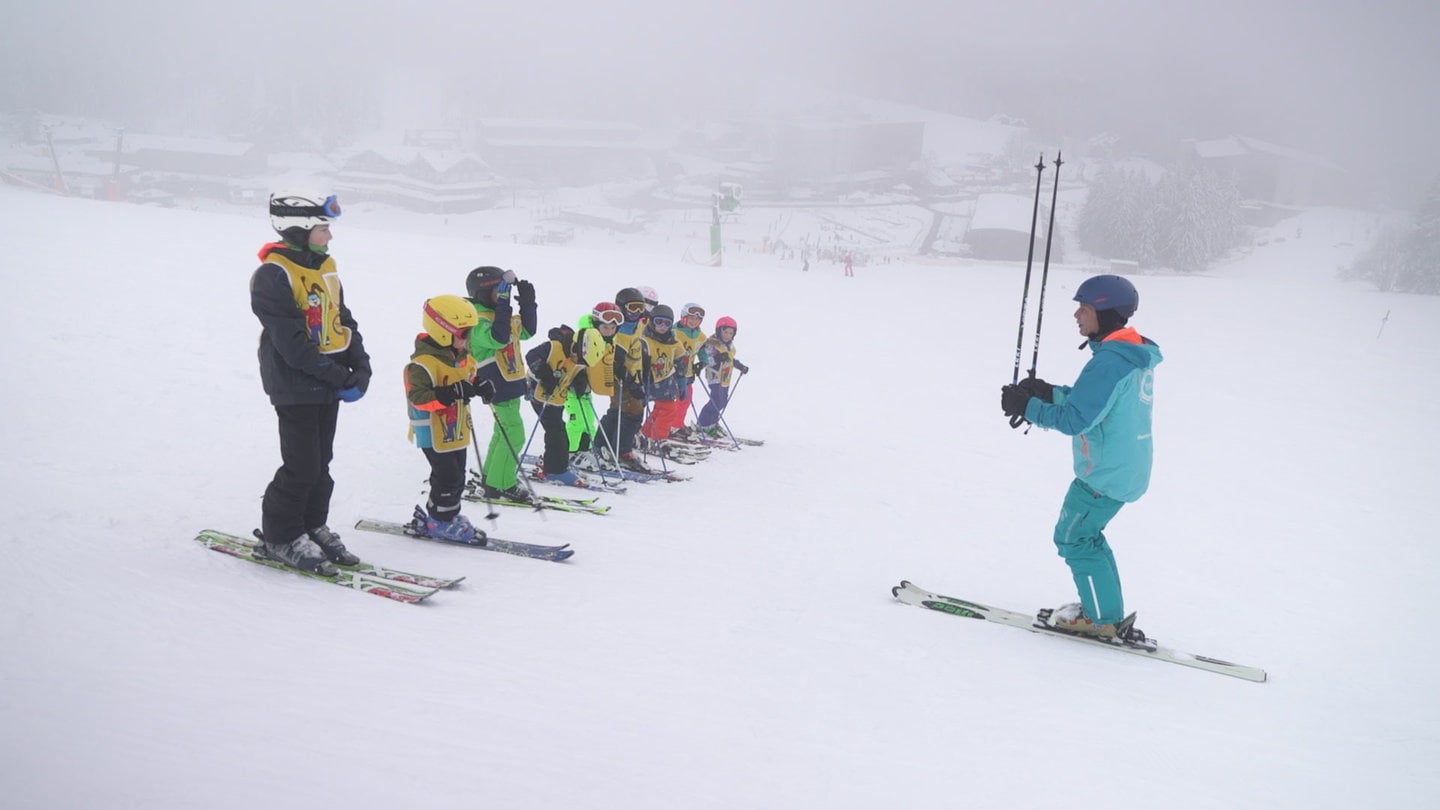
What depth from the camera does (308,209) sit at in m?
3.40

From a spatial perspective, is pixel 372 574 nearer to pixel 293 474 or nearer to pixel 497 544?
pixel 293 474

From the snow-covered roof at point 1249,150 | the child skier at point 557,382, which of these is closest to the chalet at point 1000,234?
the snow-covered roof at point 1249,150

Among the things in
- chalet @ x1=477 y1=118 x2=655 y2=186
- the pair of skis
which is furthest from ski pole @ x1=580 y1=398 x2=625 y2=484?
chalet @ x1=477 y1=118 x2=655 y2=186

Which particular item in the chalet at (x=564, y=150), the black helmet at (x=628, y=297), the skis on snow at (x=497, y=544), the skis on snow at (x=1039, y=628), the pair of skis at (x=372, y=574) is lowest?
the skis on snow at (x=1039, y=628)

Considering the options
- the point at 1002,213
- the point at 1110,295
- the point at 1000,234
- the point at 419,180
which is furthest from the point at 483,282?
the point at 419,180

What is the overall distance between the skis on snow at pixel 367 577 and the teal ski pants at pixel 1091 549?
9.02 feet

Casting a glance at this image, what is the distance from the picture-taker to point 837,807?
6.92ft

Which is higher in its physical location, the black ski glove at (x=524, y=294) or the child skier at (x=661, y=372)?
the black ski glove at (x=524, y=294)

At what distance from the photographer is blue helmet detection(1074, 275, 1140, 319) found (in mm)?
3645

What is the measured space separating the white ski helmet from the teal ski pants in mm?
3445

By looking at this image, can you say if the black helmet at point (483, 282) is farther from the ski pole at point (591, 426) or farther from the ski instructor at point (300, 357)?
the ski pole at point (591, 426)

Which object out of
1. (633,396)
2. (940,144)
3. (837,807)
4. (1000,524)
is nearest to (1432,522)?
(1000,524)

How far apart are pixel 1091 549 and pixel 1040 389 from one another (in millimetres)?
800

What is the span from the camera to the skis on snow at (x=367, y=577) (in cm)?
332
